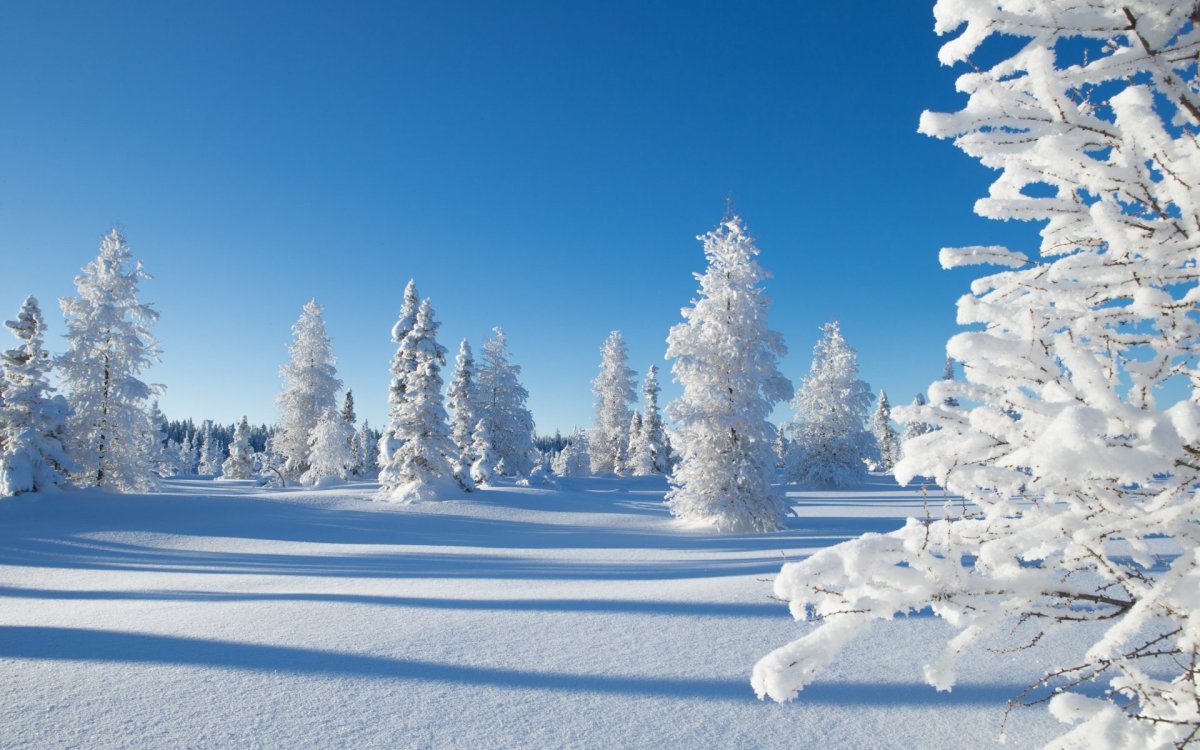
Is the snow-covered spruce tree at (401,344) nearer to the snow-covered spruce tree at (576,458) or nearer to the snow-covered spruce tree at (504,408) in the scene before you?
the snow-covered spruce tree at (504,408)

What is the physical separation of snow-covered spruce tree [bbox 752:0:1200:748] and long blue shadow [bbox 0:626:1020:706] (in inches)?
80.8

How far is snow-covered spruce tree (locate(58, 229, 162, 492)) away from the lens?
1991 cm

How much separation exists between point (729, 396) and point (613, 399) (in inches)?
1219

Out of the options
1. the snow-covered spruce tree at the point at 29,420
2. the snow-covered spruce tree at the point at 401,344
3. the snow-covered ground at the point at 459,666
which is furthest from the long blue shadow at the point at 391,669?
the snow-covered spruce tree at the point at 401,344

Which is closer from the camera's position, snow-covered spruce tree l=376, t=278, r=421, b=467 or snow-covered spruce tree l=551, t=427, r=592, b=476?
snow-covered spruce tree l=376, t=278, r=421, b=467

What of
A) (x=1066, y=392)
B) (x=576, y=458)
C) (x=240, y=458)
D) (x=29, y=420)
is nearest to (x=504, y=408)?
(x=576, y=458)

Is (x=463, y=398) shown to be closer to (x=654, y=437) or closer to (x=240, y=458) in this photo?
(x=654, y=437)

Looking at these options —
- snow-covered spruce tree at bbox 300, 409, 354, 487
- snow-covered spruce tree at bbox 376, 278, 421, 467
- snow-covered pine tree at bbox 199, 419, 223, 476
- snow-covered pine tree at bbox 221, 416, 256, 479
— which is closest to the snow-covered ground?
snow-covered spruce tree at bbox 376, 278, 421, 467

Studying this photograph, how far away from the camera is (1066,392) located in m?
1.70

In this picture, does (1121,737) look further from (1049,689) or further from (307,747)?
(307,747)

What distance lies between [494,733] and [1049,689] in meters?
3.42

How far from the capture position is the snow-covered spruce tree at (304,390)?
1316 inches

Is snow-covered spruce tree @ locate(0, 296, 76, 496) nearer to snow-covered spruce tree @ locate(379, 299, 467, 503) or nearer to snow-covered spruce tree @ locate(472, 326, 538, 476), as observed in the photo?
snow-covered spruce tree @ locate(379, 299, 467, 503)

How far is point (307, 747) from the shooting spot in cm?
332
